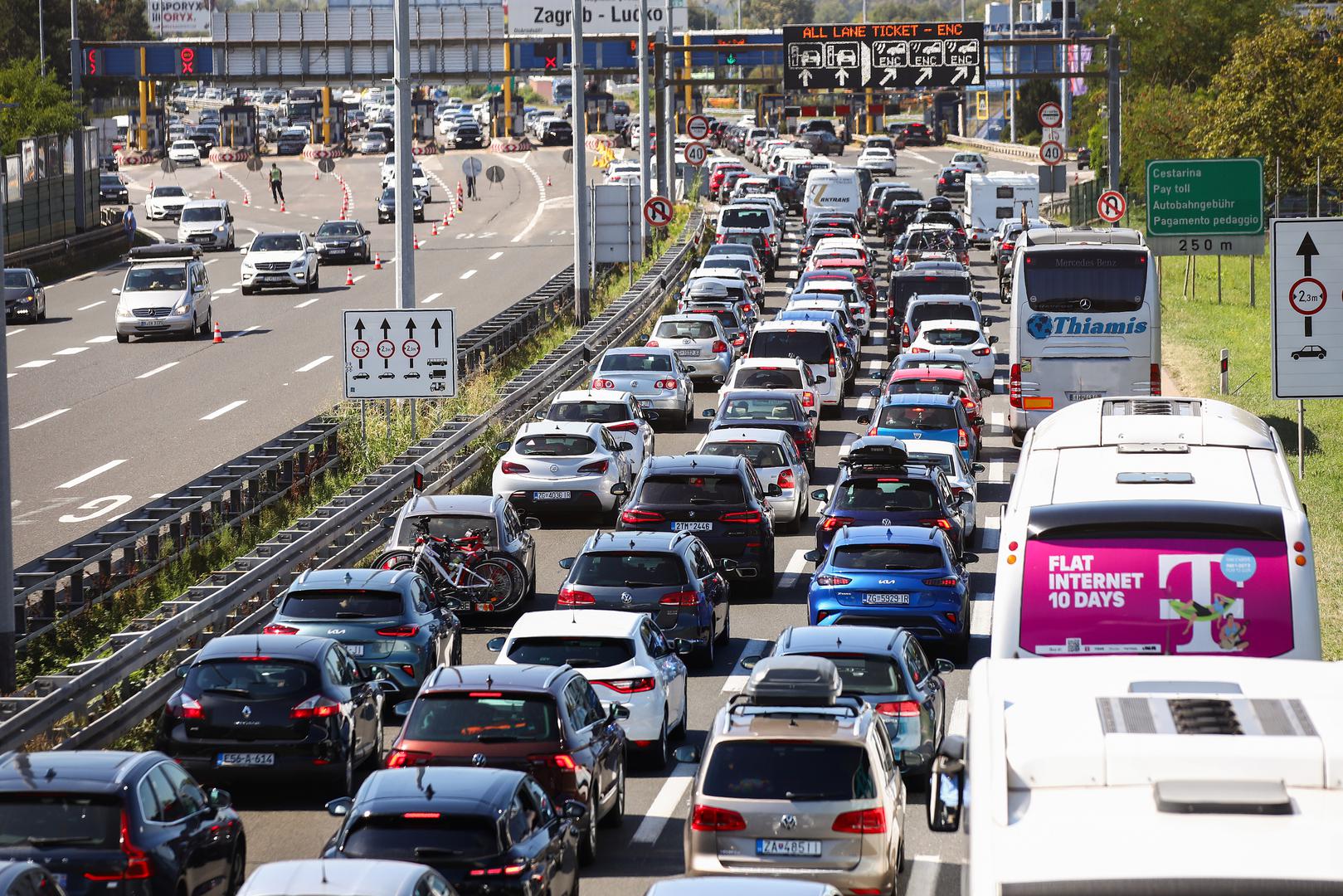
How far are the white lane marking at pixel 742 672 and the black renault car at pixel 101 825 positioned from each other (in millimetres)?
8049

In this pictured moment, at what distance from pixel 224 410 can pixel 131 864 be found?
28604 millimetres

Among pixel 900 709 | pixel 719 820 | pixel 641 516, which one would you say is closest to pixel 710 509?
pixel 641 516

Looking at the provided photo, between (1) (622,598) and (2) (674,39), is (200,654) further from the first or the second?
(2) (674,39)

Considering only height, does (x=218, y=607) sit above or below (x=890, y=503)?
below

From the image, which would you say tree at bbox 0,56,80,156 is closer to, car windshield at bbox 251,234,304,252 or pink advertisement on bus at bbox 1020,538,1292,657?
car windshield at bbox 251,234,304,252

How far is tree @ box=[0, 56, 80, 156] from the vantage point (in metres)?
81.1

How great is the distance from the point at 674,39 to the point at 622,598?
82.5 m

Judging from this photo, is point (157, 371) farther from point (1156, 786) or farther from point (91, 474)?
point (1156, 786)

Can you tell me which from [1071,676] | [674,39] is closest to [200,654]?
[1071,676]

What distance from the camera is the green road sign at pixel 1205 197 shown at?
41.6m

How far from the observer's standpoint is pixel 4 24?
131500mm

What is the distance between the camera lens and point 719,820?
42.7 ft

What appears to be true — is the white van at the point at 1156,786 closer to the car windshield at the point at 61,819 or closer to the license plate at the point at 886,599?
the car windshield at the point at 61,819

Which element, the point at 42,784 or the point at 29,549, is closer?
the point at 42,784
